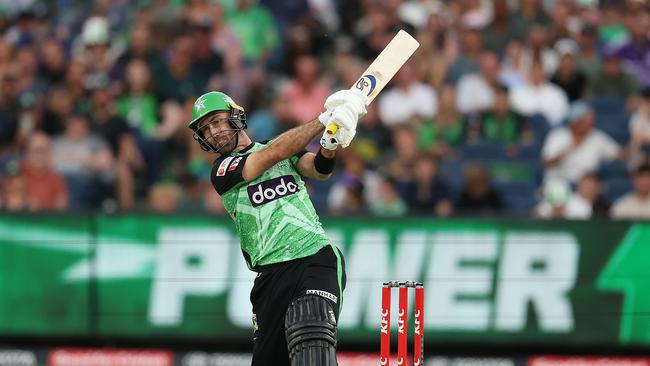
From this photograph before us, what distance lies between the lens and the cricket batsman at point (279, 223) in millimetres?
6938

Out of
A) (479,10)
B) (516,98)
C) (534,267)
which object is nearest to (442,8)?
(479,10)

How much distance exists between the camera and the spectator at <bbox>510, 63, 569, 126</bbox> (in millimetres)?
13273

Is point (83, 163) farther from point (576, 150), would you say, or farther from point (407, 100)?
point (576, 150)

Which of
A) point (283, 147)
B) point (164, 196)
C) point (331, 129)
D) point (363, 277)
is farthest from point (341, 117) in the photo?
point (164, 196)

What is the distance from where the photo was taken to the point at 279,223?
23.6 ft

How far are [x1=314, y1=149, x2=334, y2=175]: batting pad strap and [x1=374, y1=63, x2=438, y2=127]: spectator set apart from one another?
626 centimetres

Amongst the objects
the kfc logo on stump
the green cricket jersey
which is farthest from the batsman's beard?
the kfc logo on stump

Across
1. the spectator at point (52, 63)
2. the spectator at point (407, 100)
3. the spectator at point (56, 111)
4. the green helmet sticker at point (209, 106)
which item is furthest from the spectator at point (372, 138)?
the green helmet sticker at point (209, 106)

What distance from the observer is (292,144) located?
6.90 metres

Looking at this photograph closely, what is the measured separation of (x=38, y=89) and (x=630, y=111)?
250 inches

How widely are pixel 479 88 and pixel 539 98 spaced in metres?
0.61

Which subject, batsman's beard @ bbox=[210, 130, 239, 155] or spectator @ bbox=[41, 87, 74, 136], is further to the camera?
spectator @ bbox=[41, 87, 74, 136]

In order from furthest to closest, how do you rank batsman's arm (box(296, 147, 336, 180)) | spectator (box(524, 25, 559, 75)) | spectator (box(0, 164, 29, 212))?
1. spectator (box(524, 25, 559, 75))
2. spectator (box(0, 164, 29, 212))
3. batsman's arm (box(296, 147, 336, 180))

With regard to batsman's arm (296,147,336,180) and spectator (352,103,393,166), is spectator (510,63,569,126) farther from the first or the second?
batsman's arm (296,147,336,180)
